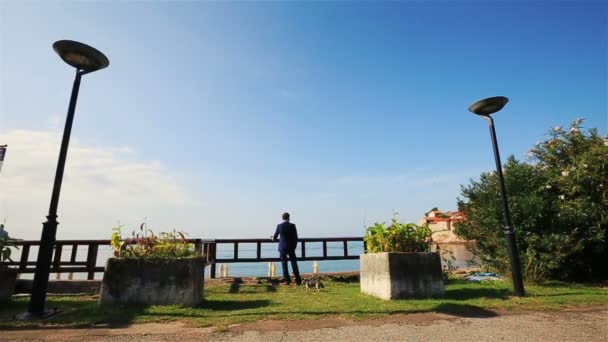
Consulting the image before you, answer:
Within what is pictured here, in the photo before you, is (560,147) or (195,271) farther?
(560,147)

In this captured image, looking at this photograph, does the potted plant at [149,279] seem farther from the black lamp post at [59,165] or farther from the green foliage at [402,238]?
the green foliage at [402,238]

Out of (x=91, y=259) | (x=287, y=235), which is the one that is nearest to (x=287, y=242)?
(x=287, y=235)

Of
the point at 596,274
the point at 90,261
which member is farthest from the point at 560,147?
the point at 90,261

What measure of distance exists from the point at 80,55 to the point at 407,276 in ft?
23.0

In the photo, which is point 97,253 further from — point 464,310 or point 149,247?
point 464,310

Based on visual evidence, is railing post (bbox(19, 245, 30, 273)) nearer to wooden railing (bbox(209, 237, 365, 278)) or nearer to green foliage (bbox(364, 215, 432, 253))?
wooden railing (bbox(209, 237, 365, 278))

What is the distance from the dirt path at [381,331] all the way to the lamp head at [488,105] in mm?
4234

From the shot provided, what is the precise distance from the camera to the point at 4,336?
395 centimetres

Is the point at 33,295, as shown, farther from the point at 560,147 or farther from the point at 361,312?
the point at 560,147

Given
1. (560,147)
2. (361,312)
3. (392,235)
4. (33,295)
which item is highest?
(560,147)

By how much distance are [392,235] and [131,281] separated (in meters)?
4.81

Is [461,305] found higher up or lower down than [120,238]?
lower down

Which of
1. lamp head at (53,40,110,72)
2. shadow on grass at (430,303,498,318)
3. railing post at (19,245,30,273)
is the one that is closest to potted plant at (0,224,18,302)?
railing post at (19,245,30,273)

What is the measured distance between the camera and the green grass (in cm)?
474
